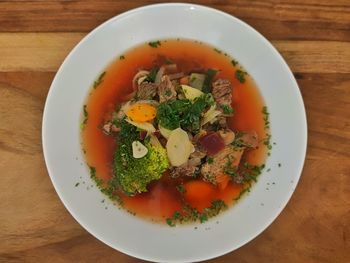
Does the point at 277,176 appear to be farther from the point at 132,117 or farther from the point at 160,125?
the point at 132,117

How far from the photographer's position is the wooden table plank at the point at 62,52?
7.72 ft

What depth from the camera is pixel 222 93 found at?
2.34 m

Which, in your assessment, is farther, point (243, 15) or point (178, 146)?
point (243, 15)

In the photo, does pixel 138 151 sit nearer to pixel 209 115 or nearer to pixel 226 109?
pixel 209 115

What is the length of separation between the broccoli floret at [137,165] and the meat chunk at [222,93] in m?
0.40

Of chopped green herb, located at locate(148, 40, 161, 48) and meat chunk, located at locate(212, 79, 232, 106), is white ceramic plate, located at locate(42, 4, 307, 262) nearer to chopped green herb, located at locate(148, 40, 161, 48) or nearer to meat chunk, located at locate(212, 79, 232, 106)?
chopped green herb, located at locate(148, 40, 161, 48)

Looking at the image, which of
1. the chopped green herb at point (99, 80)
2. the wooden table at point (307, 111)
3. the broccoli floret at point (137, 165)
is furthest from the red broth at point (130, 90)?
the wooden table at point (307, 111)

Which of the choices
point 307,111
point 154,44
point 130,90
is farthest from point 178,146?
point 307,111

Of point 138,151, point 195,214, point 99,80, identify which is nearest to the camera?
point 138,151

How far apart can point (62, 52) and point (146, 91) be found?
0.49 m

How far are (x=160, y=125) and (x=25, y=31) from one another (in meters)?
0.89

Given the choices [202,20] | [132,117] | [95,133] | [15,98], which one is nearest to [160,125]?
[132,117]

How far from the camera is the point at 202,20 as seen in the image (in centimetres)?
230

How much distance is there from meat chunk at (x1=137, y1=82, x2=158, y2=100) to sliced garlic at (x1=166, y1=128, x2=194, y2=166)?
10.3 inches
